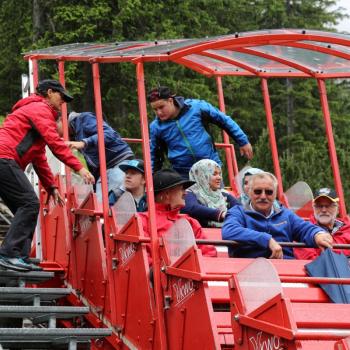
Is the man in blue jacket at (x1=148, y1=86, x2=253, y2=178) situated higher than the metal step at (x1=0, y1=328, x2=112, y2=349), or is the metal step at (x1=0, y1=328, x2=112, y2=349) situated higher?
the man in blue jacket at (x1=148, y1=86, x2=253, y2=178)

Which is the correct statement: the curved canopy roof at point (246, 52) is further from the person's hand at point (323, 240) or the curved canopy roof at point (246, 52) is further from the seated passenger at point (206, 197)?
the person's hand at point (323, 240)

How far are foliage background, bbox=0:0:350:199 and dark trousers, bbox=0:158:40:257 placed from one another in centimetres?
1423

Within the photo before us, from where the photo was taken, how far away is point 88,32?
2614 cm

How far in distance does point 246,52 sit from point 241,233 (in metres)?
2.20

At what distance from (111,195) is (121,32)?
1958 centimetres

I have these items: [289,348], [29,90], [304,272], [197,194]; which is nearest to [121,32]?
[29,90]

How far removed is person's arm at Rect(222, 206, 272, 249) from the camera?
233 inches

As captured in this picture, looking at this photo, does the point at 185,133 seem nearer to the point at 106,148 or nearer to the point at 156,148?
the point at 156,148

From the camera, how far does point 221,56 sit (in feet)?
27.5

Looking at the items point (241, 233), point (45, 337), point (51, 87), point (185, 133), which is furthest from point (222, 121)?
point (45, 337)

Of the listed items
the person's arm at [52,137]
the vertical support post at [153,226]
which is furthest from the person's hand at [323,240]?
the person's arm at [52,137]

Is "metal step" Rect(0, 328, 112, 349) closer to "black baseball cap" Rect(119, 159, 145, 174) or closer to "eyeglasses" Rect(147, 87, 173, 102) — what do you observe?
"black baseball cap" Rect(119, 159, 145, 174)

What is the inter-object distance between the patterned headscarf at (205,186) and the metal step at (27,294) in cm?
146


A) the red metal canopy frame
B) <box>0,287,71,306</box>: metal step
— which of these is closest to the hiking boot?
<box>0,287,71,306</box>: metal step
